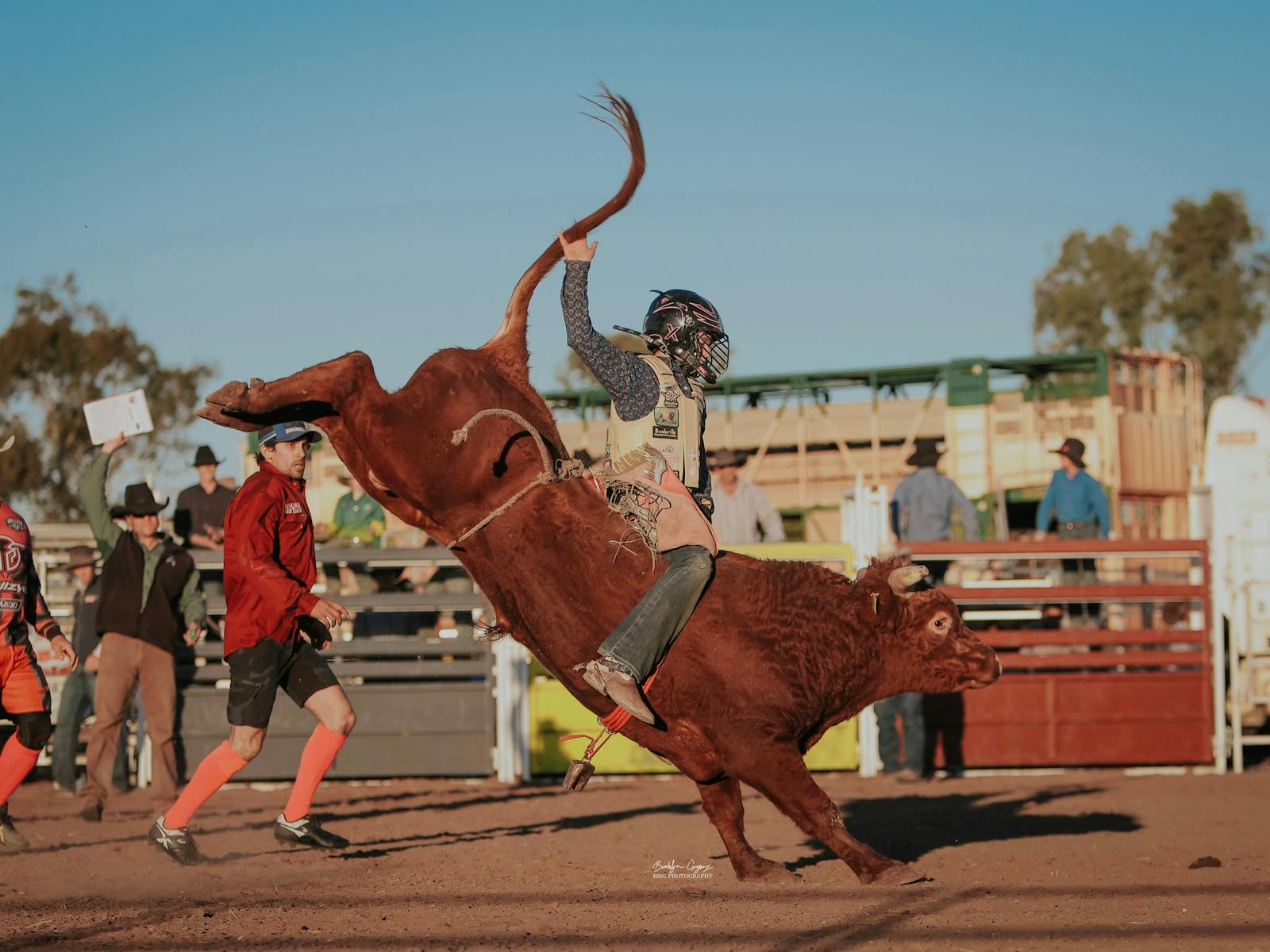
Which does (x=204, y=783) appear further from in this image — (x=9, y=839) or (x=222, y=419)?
(x=222, y=419)

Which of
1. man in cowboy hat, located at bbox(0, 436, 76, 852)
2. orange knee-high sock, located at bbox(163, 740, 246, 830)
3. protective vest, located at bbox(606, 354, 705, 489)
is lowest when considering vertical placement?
orange knee-high sock, located at bbox(163, 740, 246, 830)

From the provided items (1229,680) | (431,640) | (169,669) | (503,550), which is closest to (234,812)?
(169,669)

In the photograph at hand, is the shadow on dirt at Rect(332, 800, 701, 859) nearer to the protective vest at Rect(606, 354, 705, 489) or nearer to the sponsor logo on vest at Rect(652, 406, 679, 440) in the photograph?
the protective vest at Rect(606, 354, 705, 489)

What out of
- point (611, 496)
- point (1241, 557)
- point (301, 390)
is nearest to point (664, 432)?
point (611, 496)

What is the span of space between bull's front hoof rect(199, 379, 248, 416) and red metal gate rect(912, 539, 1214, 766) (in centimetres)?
716

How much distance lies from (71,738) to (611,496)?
7632 millimetres

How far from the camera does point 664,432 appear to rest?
6.18 m

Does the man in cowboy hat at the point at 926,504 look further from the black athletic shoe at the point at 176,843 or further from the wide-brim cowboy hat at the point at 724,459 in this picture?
the black athletic shoe at the point at 176,843

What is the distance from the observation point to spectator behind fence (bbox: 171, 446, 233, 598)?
12.6m

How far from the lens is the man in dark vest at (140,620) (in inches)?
428

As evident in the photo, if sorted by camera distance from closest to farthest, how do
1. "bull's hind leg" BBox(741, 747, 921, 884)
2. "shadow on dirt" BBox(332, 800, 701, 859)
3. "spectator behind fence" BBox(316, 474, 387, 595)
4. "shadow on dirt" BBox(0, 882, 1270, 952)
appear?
1. "shadow on dirt" BBox(0, 882, 1270, 952)
2. "bull's hind leg" BBox(741, 747, 921, 884)
3. "shadow on dirt" BBox(332, 800, 701, 859)
4. "spectator behind fence" BBox(316, 474, 387, 595)

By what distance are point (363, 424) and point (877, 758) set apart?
7.23m

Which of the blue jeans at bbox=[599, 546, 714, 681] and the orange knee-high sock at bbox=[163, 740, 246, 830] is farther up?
the blue jeans at bbox=[599, 546, 714, 681]

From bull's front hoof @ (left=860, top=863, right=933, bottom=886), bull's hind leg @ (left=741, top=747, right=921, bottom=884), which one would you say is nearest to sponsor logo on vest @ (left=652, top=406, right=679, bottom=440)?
bull's hind leg @ (left=741, top=747, right=921, bottom=884)
